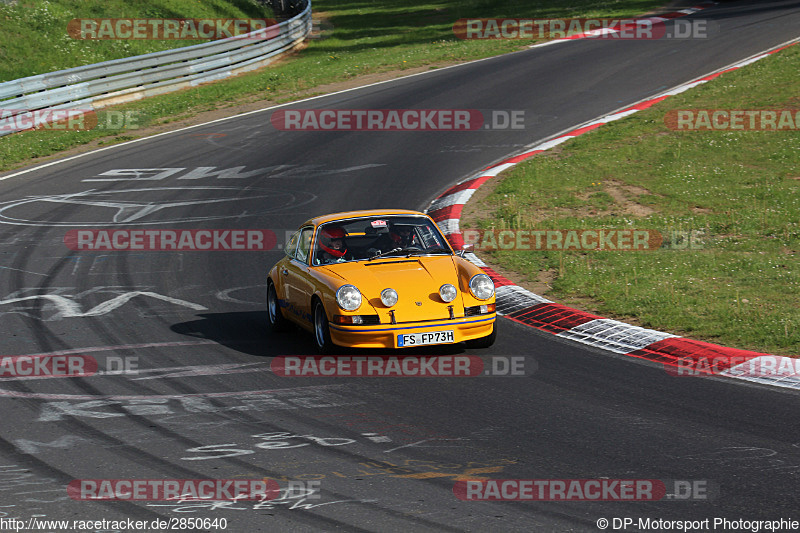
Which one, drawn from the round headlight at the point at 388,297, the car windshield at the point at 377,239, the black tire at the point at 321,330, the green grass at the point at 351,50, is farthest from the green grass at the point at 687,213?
the green grass at the point at 351,50

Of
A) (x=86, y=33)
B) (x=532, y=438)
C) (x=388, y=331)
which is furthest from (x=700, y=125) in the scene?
(x=86, y=33)

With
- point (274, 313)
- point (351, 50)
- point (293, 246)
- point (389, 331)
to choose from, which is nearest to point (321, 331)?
point (389, 331)

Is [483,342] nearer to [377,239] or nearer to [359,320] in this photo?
[359,320]

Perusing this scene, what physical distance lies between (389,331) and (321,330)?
87 centimetres

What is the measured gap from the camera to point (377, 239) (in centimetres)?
1066

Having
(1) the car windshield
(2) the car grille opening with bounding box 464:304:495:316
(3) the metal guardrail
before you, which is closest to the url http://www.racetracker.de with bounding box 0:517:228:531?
(2) the car grille opening with bounding box 464:304:495:316

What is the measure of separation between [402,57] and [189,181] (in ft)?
46.3

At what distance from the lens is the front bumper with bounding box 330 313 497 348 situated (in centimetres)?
920

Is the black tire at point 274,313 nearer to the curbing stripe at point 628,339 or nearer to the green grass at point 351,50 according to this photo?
the curbing stripe at point 628,339

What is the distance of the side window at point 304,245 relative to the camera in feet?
35.3

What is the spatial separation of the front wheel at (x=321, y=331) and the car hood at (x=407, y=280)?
0.41m

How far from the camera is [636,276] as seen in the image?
11.9 metres

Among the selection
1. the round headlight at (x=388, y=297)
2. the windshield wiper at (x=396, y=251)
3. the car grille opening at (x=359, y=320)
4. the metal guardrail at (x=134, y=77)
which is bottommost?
the car grille opening at (x=359, y=320)

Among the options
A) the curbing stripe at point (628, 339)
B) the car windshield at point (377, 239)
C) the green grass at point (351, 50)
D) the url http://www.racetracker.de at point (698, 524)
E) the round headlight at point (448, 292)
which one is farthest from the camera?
the green grass at point (351, 50)
